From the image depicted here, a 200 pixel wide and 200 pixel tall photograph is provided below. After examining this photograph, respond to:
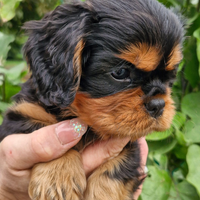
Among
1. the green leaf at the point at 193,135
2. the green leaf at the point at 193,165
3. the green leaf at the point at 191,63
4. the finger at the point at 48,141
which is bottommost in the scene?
the green leaf at the point at 193,165

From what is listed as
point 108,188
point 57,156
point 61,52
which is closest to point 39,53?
point 61,52

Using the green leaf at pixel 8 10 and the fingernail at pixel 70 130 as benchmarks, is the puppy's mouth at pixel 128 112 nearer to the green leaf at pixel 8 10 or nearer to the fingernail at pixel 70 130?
the fingernail at pixel 70 130

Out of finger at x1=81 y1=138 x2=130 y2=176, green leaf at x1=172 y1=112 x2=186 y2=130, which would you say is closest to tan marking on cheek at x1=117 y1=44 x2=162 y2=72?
finger at x1=81 y1=138 x2=130 y2=176

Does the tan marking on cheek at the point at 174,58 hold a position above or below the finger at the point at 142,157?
above

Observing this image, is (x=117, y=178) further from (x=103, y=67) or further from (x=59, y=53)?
(x=59, y=53)

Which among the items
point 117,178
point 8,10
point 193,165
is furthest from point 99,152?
point 8,10

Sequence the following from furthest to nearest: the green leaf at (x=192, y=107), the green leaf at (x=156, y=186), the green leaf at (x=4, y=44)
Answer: the green leaf at (x=4, y=44) < the green leaf at (x=192, y=107) < the green leaf at (x=156, y=186)

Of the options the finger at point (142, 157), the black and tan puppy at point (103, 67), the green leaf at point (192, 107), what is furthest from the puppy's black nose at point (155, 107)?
the green leaf at point (192, 107)
